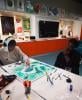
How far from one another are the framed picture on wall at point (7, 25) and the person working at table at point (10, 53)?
100 inches

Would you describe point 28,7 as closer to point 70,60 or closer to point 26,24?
point 26,24

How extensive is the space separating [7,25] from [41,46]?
1688 mm

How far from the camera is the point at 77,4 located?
6832 millimetres

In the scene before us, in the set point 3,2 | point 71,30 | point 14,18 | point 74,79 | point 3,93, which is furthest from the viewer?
point 71,30

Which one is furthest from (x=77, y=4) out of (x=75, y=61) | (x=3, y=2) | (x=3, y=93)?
(x=3, y=93)

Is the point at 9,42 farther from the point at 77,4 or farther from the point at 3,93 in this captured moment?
the point at 77,4

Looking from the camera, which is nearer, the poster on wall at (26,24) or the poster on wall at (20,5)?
the poster on wall at (20,5)

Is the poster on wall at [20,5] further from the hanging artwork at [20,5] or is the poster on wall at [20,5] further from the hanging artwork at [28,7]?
the hanging artwork at [28,7]

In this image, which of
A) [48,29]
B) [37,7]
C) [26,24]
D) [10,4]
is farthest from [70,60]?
[48,29]

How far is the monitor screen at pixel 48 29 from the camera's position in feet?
17.8

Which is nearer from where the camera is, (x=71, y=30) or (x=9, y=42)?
(x=9, y=42)

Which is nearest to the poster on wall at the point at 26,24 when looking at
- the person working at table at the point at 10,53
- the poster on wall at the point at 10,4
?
the poster on wall at the point at 10,4

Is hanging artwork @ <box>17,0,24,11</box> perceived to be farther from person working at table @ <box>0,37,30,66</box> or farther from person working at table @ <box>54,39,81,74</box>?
person working at table @ <box>54,39,81,74</box>

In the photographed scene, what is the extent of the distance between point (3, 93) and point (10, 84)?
0.60 ft
